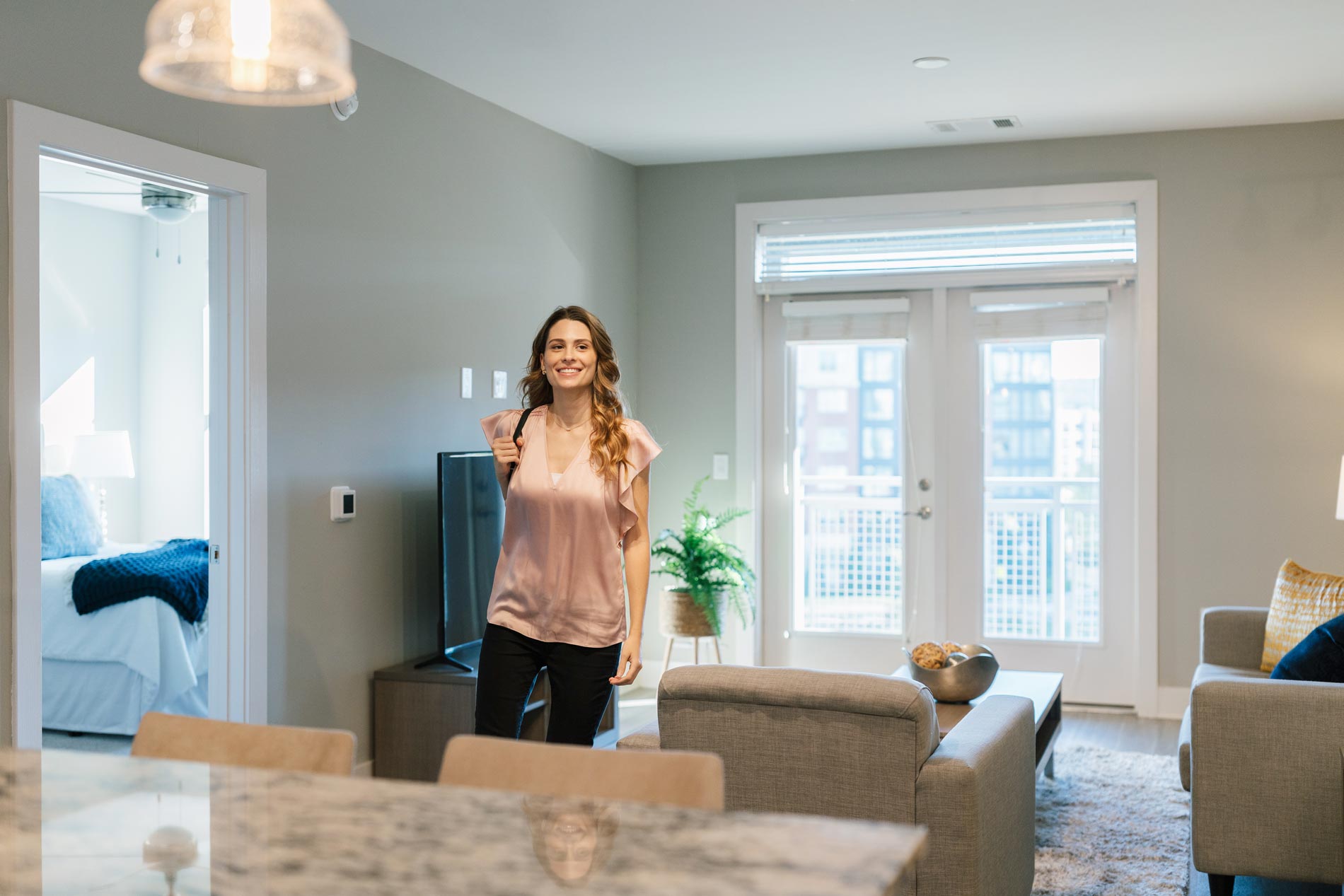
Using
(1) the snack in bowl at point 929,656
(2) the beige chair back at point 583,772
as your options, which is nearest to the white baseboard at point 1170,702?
(1) the snack in bowl at point 929,656

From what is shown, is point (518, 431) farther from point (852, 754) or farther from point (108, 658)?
point (108, 658)

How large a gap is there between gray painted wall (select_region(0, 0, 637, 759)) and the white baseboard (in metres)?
3.17

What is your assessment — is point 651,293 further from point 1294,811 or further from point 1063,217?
point 1294,811

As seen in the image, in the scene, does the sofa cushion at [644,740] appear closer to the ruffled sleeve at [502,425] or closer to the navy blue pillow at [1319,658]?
the ruffled sleeve at [502,425]

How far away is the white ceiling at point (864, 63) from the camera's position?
3879 millimetres

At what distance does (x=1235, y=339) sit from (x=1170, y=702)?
63.7 inches

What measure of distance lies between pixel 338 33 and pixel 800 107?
374 cm

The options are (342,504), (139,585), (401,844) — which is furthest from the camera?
(139,585)

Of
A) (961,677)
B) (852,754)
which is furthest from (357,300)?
(852,754)

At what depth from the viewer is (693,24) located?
400 centimetres

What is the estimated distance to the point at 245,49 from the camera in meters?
1.53

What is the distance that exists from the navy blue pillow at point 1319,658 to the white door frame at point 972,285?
239cm

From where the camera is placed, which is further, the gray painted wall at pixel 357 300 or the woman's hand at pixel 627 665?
the gray painted wall at pixel 357 300

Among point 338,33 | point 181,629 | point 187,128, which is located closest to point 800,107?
point 187,128
